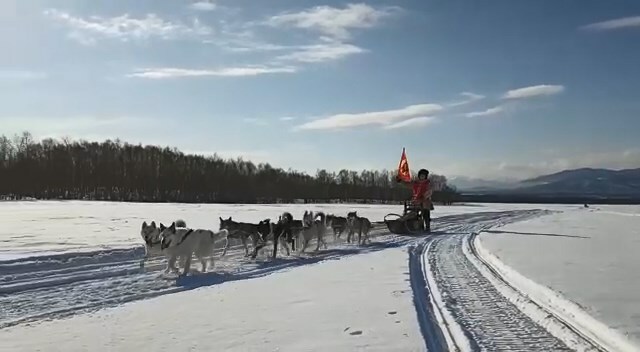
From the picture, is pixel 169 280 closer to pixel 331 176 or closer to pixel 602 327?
pixel 602 327

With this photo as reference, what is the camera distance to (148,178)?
381ft

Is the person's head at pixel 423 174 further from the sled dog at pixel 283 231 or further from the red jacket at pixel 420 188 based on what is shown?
the sled dog at pixel 283 231

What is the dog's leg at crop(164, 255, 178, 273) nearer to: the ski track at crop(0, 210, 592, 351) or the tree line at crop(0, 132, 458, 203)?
the ski track at crop(0, 210, 592, 351)

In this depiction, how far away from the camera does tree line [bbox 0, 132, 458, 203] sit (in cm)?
10319

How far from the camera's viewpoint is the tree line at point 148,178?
10319 centimetres

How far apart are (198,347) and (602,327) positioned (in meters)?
4.63

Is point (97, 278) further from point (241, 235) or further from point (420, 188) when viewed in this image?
point (420, 188)

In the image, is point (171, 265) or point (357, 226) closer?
point (171, 265)

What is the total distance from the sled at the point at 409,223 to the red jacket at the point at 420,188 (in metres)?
0.42

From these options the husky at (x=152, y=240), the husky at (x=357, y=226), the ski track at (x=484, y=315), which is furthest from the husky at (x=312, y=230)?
the husky at (x=152, y=240)

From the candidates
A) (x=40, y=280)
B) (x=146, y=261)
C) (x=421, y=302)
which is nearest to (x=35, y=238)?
(x=146, y=261)

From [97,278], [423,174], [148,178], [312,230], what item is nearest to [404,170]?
[423,174]

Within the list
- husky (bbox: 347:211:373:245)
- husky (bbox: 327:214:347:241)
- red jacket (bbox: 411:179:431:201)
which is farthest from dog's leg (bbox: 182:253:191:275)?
red jacket (bbox: 411:179:431:201)

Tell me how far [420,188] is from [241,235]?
35.3ft
